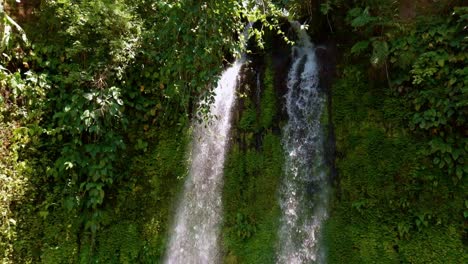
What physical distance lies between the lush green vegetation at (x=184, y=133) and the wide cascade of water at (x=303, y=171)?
0.62ft

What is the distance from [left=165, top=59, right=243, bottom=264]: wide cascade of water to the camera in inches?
204

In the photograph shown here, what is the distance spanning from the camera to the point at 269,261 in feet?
16.0

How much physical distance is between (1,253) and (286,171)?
441 centimetres

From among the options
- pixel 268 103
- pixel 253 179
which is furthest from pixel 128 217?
pixel 268 103

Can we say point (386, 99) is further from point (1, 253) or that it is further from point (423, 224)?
point (1, 253)

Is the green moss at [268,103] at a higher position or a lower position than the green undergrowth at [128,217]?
higher

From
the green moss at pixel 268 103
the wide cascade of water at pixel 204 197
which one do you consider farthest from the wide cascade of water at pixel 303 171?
the wide cascade of water at pixel 204 197

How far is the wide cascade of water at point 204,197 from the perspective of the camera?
17.0ft

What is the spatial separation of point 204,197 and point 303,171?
1.73 m

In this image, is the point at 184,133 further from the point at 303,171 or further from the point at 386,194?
the point at 386,194

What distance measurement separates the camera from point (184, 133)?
19.4 feet

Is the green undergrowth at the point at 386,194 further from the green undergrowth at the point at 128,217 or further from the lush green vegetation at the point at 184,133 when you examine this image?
the green undergrowth at the point at 128,217

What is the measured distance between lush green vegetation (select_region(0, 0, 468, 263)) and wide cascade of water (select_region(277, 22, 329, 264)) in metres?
0.19

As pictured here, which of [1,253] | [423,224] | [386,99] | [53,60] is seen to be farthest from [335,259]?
[53,60]
